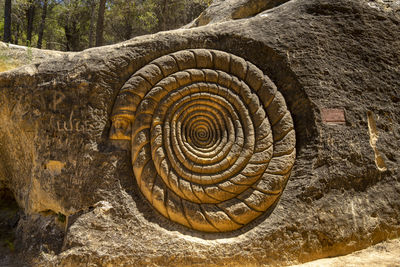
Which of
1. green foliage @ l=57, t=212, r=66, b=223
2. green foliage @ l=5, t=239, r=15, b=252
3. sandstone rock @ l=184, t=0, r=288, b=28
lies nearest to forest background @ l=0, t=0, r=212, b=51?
Result: sandstone rock @ l=184, t=0, r=288, b=28

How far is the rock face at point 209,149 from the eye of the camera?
279cm

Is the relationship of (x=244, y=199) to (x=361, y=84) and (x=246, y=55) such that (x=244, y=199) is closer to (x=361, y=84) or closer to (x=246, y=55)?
(x=246, y=55)

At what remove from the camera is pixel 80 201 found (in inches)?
114

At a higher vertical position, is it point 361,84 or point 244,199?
point 361,84

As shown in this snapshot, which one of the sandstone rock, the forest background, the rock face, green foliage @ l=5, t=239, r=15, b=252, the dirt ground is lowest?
green foliage @ l=5, t=239, r=15, b=252

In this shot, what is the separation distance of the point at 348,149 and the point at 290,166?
2.12 feet

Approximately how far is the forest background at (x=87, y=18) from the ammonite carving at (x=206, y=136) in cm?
849

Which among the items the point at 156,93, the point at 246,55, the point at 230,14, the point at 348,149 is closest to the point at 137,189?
the point at 156,93

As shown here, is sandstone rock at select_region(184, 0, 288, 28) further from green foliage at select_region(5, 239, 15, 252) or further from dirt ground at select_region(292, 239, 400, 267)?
green foliage at select_region(5, 239, 15, 252)

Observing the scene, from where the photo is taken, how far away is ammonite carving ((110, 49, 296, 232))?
9.30 feet

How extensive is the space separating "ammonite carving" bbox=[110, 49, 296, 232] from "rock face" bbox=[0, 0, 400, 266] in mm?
10

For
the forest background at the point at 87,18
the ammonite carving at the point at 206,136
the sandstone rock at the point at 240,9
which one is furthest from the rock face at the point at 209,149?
the forest background at the point at 87,18

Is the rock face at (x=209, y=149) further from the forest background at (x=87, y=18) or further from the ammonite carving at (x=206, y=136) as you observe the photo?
the forest background at (x=87, y=18)

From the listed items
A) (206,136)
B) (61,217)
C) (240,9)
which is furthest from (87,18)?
(206,136)
